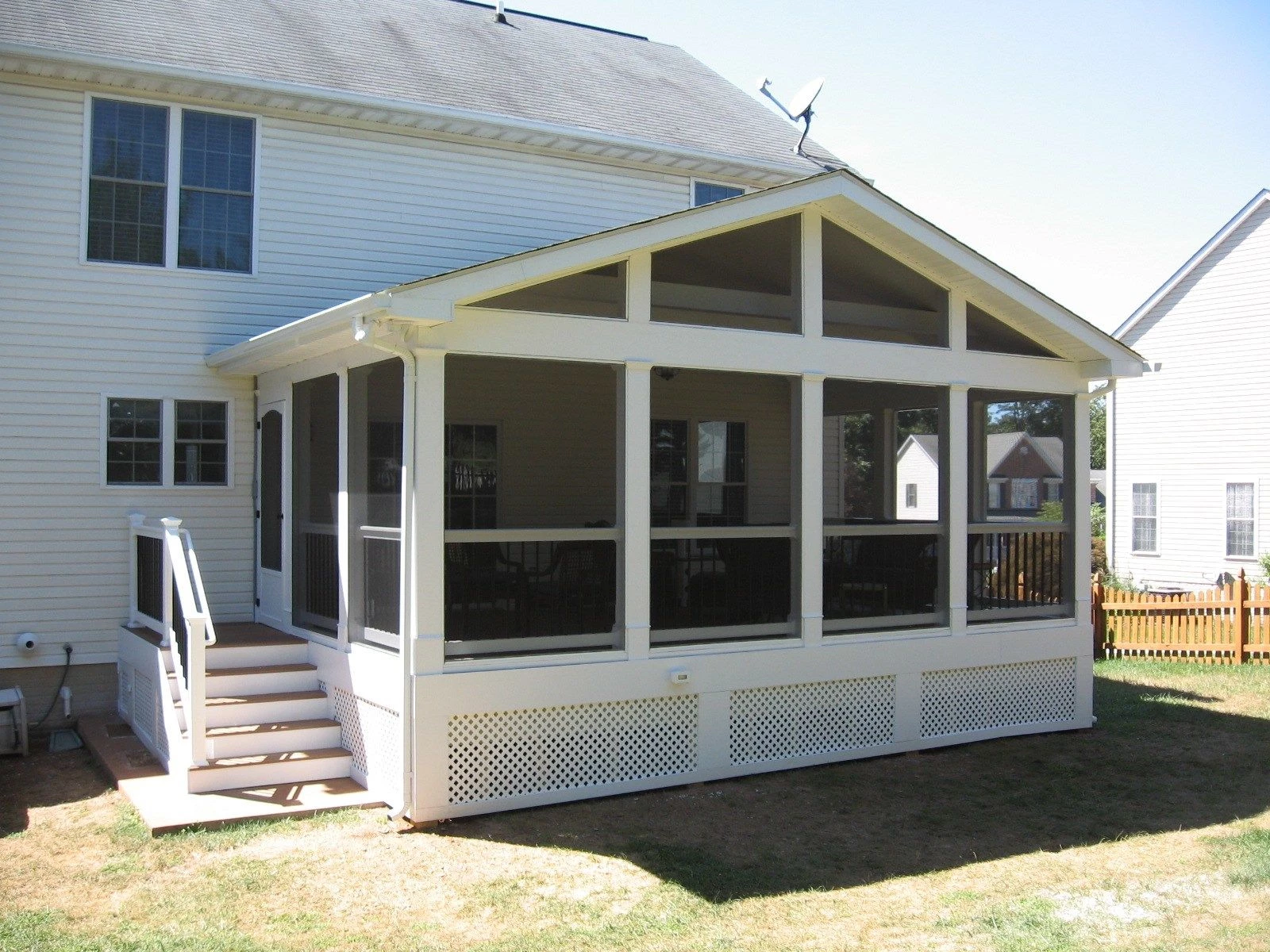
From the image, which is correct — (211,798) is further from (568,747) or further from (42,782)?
(568,747)

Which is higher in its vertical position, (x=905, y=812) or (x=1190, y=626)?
(x=1190, y=626)

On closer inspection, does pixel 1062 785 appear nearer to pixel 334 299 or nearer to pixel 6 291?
pixel 334 299

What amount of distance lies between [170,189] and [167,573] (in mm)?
3856

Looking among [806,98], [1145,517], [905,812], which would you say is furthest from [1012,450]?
[905,812]

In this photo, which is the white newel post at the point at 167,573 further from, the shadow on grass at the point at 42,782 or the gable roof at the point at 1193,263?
the gable roof at the point at 1193,263

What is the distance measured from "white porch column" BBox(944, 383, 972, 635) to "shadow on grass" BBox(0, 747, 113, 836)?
6974 millimetres

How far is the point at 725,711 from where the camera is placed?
859cm

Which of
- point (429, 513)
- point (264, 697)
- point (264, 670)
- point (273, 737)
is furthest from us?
point (264, 670)

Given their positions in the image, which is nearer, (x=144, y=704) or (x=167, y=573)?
(x=167, y=573)

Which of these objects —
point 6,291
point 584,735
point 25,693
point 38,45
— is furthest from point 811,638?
point 38,45

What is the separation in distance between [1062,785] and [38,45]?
10.4 metres

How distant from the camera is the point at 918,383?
31.5 feet

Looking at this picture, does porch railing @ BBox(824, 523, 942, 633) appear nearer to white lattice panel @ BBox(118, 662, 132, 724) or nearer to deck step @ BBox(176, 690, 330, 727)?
deck step @ BBox(176, 690, 330, 727)

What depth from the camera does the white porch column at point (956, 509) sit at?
9711 millimetres
